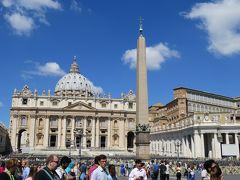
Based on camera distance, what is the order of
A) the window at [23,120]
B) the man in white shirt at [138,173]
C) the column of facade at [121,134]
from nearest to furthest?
the man in white shirt at [138,173] < the window at [23,120] < the column of facade at [121,134]

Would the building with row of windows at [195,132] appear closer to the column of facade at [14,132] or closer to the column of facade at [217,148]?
the column of facade at [217,148]

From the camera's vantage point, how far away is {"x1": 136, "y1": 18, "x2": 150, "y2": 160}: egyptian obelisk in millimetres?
17500

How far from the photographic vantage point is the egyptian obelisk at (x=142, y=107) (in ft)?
57.4

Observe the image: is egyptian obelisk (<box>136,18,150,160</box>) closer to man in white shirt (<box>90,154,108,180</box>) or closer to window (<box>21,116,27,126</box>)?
man in white shirt (<box>90,154,108,180</box>)

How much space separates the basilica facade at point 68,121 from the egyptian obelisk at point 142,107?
176ft

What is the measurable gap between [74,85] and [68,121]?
25438 millimetres

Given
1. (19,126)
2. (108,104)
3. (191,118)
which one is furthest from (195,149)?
(19,126)

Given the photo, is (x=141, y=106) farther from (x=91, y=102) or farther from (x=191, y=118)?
(x=91, y=102)

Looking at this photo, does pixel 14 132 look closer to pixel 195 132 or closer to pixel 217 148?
pixel 195 132

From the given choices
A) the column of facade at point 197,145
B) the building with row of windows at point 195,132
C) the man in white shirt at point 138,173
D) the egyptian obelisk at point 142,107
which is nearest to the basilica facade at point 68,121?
the building with row of windows at point 195,132

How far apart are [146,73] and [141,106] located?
2.17 meters

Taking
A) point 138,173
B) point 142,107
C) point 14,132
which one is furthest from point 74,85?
point 138,173

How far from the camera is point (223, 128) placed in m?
50.3

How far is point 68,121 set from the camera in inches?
2965
